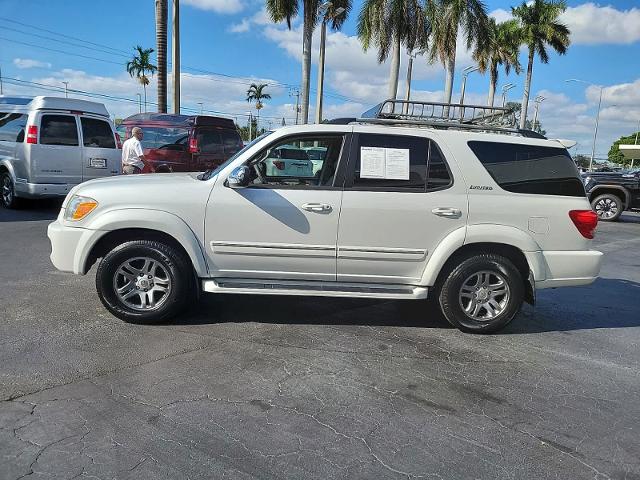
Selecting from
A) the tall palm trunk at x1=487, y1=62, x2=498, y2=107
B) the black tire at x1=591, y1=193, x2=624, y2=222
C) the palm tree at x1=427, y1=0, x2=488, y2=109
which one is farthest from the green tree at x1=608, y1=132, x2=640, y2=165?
the black tire at x1=591, y1=193, x2=624, y2=222

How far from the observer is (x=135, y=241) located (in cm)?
454

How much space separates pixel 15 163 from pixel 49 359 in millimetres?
7882

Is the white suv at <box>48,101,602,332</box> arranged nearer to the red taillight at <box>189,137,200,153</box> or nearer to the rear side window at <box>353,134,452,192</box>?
the rear side window at <box>353,134,452,192</box>

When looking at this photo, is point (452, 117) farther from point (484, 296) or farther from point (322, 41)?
point (322, 41)

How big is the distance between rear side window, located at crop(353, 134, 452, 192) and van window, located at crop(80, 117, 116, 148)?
7.80 meters

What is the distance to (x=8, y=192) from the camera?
10.6m

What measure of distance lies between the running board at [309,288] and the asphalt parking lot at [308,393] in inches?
14.1

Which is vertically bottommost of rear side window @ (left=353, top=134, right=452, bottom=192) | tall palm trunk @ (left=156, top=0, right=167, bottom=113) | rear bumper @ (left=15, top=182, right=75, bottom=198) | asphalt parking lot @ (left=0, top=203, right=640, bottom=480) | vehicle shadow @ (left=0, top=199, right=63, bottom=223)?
asphalt parking lot @ (left=0, top=203, right=640, bottom=480)

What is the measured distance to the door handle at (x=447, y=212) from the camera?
4.56 m

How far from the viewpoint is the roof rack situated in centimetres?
499

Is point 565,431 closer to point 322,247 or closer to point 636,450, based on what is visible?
point 636,450

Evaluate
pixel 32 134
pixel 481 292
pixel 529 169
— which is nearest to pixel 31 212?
pixel 32 134

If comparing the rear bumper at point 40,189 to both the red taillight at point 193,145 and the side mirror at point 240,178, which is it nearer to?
the red taillight at point 193,145

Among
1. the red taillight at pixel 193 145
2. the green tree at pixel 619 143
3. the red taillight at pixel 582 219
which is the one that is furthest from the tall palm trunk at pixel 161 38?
the green tree at pixel 619 143
